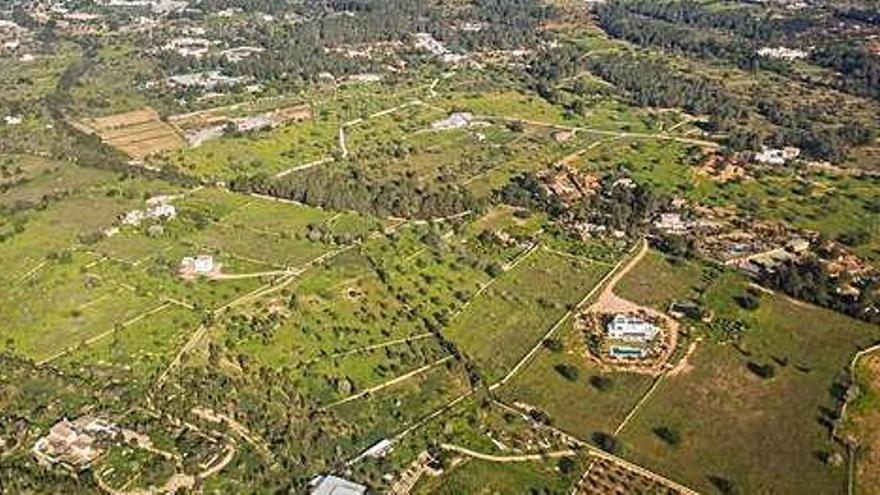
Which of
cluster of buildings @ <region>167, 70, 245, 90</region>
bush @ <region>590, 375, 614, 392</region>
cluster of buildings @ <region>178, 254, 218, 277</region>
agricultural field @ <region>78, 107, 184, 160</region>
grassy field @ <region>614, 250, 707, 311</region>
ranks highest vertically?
bush @ <region>590, 375, 614, 392</region>

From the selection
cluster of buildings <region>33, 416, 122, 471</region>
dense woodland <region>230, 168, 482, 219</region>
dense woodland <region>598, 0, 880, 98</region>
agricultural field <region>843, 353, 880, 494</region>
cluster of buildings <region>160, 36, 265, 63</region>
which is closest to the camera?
agricultural field <region>843, 353, 880, 494</region>

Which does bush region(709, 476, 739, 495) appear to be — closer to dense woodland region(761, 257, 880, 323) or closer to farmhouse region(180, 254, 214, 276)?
dense woodland region(761, 257, 880, 323)

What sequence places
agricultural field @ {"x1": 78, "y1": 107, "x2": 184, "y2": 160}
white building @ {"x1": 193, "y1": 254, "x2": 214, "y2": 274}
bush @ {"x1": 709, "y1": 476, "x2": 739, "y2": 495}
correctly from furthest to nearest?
1. agricultural field @ {"x1": 78, "y1": 107, "x2": 184, "y2": 160}
2. white building @ {"x1": 193, "y1": 254, "x2": 214, "y2": 274}
3. bush @ {"x1": 709, "y1": 476, "x2": 739, "y2": 495}

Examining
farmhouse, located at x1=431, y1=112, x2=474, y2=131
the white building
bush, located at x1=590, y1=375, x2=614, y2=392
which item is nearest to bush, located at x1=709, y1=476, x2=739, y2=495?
bush, located at x1=590, y1=375, x2=614, y2=392

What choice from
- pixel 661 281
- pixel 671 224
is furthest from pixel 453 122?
Result: pixel 661 281

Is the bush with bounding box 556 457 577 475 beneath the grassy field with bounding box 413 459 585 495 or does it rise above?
above

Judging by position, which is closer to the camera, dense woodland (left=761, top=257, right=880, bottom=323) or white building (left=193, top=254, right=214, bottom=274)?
dense woodland (left=761, top=257, right=880, bottom=323)

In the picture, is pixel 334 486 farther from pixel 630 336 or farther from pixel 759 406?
pixel 759 406

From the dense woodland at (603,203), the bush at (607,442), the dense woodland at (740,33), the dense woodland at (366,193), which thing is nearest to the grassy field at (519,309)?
the dense woodland at (603,203)

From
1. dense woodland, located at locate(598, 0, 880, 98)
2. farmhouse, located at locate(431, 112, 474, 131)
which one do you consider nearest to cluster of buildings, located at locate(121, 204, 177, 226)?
farmhouse, located at locate(431, 112, 474, 131)
